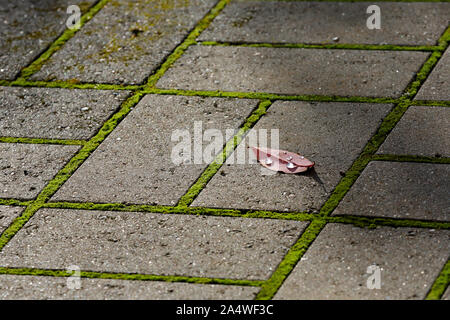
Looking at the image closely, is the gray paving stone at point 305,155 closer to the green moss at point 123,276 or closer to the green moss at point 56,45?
the green moss at point 123,276

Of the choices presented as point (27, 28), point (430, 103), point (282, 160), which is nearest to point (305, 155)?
point (282, 160)

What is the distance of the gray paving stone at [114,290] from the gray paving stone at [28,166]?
0.51 metres

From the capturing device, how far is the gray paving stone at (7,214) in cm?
289

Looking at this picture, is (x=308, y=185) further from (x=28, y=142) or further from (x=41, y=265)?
(x=28, y=142)

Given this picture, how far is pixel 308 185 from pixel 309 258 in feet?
1.35

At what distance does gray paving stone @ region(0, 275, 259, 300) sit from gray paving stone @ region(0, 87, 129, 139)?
89 centimetres

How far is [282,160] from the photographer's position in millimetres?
3061

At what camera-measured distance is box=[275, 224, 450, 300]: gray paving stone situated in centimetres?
244

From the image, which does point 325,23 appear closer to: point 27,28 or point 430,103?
point 430,103

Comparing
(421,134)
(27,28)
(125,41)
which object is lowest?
(421,134)

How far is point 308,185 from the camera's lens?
294cm

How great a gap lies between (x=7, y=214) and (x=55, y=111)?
72 cm

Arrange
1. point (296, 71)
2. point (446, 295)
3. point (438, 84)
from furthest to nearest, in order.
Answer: point (296, 71)
point (438, 84)
point (446, 295)

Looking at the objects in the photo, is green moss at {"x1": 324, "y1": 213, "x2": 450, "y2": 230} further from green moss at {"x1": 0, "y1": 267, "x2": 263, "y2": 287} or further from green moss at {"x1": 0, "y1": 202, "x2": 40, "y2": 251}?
green moss at {"x1": 0, "y1": 202, "x2": 40, "y2": 251}
